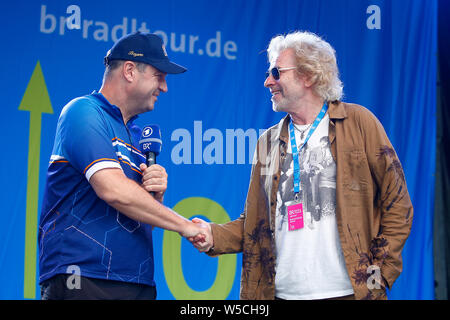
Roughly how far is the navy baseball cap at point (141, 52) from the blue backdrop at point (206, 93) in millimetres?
1306

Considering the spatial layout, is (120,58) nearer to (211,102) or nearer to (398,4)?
(211,102)

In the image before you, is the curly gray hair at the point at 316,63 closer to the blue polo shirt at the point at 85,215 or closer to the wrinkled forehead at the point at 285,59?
the wrinkled forehead at the point at 285,59

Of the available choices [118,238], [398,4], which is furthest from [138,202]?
[398,4]

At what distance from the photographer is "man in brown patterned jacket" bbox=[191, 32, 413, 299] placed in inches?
89.8

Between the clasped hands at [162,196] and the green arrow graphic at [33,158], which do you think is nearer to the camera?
the clasped hands at [162,196]

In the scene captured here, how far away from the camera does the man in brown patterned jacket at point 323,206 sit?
2.28 metres

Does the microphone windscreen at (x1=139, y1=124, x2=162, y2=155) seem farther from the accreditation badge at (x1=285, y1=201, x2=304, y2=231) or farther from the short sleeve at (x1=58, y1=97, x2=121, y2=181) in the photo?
the accreditation badge at (x1=285, y1=201, x2=304, y2=231)

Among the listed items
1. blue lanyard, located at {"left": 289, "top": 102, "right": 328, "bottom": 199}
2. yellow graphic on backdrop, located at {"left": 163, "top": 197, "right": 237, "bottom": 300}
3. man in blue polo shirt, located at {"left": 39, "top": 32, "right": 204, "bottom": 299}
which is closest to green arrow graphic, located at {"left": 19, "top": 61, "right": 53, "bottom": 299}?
yellow graphic on backdrop, located at {"left": 163, "top": 197, "right": 237, "bottom": 300}

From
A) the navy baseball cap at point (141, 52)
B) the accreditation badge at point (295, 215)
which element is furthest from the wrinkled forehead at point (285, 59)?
the accreditation badge at point (295, 215)

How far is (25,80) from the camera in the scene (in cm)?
341

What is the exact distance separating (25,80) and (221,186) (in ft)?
5.37

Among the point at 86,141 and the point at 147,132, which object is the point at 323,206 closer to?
the point at 147,132

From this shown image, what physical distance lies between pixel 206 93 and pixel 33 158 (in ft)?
4.55
